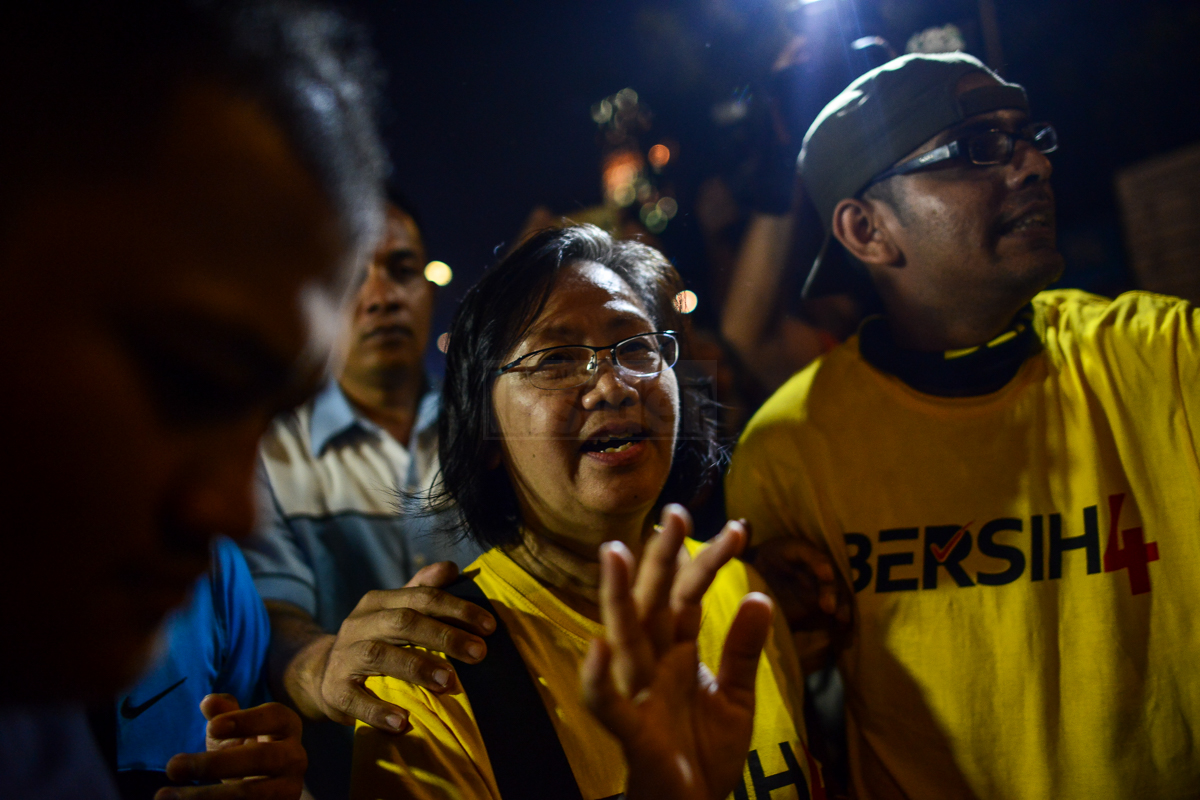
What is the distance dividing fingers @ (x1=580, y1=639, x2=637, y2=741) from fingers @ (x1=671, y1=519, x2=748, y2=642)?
14cm

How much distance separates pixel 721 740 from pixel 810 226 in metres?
1.49

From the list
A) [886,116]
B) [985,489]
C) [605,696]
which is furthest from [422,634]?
[886,116]

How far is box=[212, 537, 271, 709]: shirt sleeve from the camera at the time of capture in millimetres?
1409

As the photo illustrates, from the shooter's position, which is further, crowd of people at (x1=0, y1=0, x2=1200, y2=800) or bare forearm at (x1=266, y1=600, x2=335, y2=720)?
bare forearm at (x1=266, y1=600, x2=335, y2=720)

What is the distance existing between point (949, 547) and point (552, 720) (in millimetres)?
1000

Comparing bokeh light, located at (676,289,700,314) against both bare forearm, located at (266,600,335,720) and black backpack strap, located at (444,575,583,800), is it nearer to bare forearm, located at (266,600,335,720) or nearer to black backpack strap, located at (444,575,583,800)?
black backpack strap, located at (444,575,583,800)

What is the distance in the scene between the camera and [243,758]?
1009mm

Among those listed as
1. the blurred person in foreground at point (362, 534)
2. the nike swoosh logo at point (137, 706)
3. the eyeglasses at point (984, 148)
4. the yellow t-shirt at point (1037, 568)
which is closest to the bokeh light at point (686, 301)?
the yellow t-shirt at point (1037, 568)

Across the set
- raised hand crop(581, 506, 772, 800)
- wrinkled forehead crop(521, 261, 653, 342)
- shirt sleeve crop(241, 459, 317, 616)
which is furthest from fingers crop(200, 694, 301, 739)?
wrinkled forehead crop(521, 261, 653, 342)

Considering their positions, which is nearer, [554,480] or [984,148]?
[554,480]

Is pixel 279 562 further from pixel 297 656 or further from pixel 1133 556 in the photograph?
pixel 1133 556

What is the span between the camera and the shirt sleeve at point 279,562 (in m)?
1.71

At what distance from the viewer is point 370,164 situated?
746 millimetres

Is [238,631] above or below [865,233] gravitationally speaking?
below
